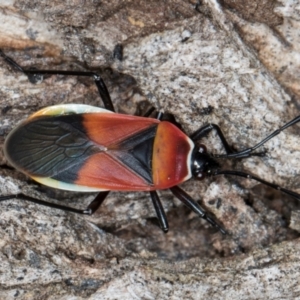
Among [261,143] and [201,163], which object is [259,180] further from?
[201,163]

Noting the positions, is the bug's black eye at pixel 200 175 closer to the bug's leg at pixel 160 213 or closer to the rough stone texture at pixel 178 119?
the rough stone texture at pixel 178 119

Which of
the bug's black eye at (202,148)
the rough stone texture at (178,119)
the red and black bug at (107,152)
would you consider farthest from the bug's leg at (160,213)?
the bug's black eye at (202,148)

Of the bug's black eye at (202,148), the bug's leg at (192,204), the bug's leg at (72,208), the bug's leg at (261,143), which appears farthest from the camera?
the bug's black eye at (202,148)

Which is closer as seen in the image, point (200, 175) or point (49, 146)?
point (49, 146)

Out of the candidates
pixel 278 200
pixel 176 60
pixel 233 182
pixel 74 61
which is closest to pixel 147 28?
pixel 176 60

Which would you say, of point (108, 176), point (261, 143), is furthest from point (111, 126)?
point (261, 143)

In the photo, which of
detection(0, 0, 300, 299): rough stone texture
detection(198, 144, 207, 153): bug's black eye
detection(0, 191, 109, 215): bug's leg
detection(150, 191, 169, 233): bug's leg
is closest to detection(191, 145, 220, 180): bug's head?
detection(198, 144, 207, 153): bug's black eye

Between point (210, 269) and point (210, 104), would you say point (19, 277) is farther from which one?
point (210, 104)
